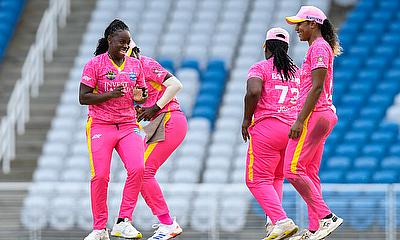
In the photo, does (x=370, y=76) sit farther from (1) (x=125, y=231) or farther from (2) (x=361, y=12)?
(1) (x=125, y=231)

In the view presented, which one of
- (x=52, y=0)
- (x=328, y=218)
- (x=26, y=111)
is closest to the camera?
(x=328, y=218)

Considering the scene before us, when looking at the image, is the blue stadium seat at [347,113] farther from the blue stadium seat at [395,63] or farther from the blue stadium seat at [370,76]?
the blue stadium seat at [395,63]

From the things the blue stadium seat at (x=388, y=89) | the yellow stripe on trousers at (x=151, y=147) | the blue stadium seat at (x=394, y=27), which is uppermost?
the blue stadium seat at (x=394, y=27)

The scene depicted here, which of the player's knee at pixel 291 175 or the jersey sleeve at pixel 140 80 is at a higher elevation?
the jersey sleeve at pixel 140 80

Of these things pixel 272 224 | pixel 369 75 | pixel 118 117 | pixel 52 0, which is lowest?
pixel 272 224

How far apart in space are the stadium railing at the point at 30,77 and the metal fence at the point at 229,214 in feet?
14.1

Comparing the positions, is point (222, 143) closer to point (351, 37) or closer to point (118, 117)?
point (351, 37)

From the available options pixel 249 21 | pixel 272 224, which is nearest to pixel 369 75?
pixel 249 21

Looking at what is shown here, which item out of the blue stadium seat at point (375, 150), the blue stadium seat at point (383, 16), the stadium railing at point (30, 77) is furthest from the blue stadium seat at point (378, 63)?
the stadium railing at point (30, 77)

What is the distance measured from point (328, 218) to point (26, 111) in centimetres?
1098

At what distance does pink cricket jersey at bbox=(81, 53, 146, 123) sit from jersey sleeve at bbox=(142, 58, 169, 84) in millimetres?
228

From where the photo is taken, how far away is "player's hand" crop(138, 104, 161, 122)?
11.1 metres

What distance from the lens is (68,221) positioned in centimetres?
1491

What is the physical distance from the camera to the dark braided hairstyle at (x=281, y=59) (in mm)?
10828
